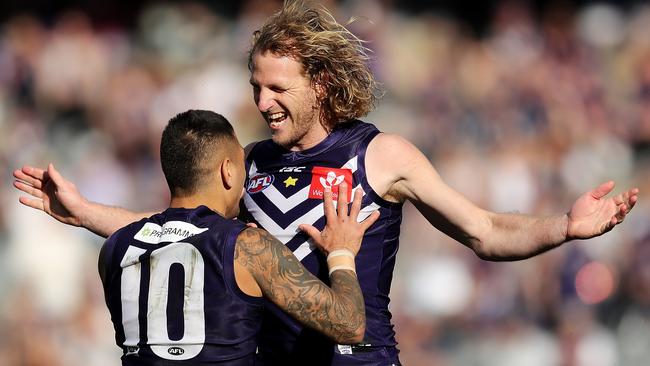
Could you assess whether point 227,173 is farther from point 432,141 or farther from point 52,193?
point 432,141

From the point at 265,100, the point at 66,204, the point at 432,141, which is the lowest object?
the point at 432,141

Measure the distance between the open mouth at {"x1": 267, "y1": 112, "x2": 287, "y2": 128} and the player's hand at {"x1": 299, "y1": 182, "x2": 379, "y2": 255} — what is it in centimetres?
56

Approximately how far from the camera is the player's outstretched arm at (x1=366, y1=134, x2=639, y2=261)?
16.0 feet

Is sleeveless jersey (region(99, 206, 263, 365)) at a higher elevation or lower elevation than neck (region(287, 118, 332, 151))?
lower

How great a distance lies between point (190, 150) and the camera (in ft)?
14.4

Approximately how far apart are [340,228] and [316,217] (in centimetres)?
35

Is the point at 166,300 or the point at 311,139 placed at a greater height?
the point at 311,139

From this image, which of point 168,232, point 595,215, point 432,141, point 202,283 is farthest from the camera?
point 432,141

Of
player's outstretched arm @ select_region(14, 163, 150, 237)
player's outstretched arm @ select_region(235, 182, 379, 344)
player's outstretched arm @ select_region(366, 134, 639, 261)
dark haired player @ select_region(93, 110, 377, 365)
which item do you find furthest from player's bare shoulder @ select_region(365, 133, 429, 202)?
player's outstretched arm @ select_region(14, 163, 150, 237)

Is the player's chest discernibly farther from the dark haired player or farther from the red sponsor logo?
the dark haired player

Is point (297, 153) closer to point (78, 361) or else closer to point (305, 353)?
point (305, 353)

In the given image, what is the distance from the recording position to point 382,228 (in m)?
5.08

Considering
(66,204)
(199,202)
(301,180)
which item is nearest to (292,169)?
Result: (301,180)

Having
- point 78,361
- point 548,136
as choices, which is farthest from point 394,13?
point 78,361
